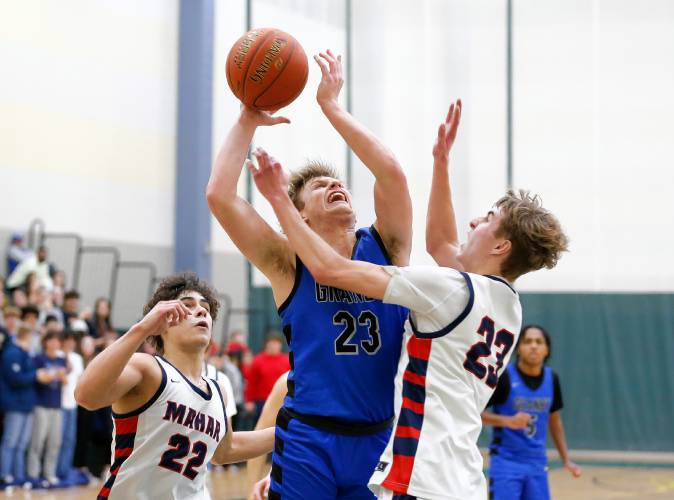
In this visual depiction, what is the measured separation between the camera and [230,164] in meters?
3.58

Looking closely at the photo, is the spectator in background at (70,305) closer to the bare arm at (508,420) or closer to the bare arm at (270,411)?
the bare arm at (508,420)

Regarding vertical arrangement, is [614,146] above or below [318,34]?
below

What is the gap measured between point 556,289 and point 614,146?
92.0 inches

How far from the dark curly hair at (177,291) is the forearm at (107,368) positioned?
0.71 metres

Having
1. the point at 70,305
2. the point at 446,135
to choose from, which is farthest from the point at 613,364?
the point at 446,135

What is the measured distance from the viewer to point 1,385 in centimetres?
1023

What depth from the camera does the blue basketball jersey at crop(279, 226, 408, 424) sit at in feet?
11.1

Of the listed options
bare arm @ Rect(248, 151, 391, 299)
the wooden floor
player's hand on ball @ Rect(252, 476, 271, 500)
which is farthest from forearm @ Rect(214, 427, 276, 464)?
the wooden floor

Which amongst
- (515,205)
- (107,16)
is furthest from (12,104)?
(515,205)

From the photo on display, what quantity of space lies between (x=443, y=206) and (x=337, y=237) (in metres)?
0.45

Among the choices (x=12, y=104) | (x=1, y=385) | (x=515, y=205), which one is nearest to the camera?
(x=515, y=205)

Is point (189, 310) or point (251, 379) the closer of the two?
point (189, 310)

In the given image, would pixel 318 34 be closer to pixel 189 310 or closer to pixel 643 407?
pixel 643 407

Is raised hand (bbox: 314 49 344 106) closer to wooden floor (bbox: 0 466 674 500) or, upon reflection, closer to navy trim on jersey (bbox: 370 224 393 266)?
navy trim on jersey (bbox: 370 224 393 266)
